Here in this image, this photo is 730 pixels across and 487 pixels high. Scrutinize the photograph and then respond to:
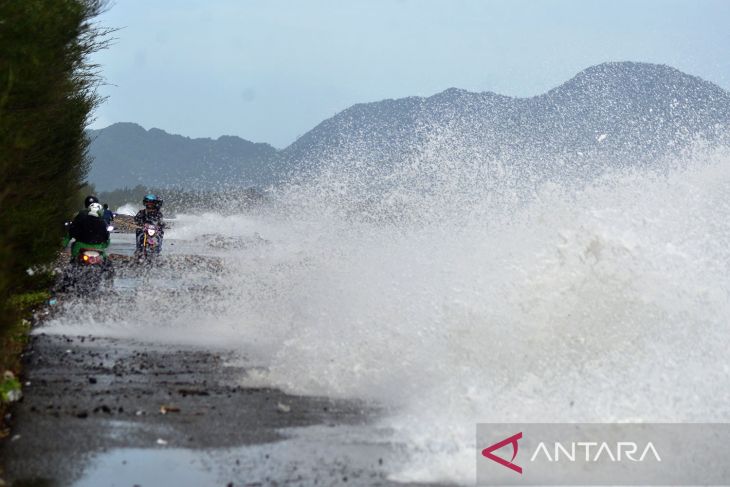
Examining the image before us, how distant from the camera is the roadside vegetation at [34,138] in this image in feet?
43.0

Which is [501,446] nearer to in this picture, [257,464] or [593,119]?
[257,464]

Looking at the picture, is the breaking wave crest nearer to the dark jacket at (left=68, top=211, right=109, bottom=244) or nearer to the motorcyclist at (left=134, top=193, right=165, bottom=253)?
the dark jacket at (left=68, top=211, right=109, bottom=244)

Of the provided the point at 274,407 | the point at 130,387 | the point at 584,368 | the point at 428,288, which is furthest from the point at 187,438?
the point at 428,288

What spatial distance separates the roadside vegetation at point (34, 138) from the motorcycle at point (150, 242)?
231cm

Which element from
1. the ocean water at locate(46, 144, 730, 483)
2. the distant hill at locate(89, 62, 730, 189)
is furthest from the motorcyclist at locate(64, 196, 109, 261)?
the distant hill at locate(89, 62, 730, 189)

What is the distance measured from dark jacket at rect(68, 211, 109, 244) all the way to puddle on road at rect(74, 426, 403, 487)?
1261cm

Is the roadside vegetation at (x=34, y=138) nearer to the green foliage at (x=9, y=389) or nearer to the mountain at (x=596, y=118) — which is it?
the green foliage at (x=9, y=389)

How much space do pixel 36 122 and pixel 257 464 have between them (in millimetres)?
10180

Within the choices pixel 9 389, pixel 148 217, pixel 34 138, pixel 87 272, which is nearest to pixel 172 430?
pixel 9 389

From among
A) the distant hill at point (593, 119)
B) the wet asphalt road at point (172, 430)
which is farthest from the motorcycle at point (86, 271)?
the distant hill at point (593, 119)

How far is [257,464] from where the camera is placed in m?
9.34

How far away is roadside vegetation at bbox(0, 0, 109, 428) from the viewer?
1311 centimetres

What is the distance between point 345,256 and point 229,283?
3054mm

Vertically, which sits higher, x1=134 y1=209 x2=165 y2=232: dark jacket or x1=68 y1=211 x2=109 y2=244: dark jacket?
x1=134 y1=209 x2=165 y2=232: dark jacket
